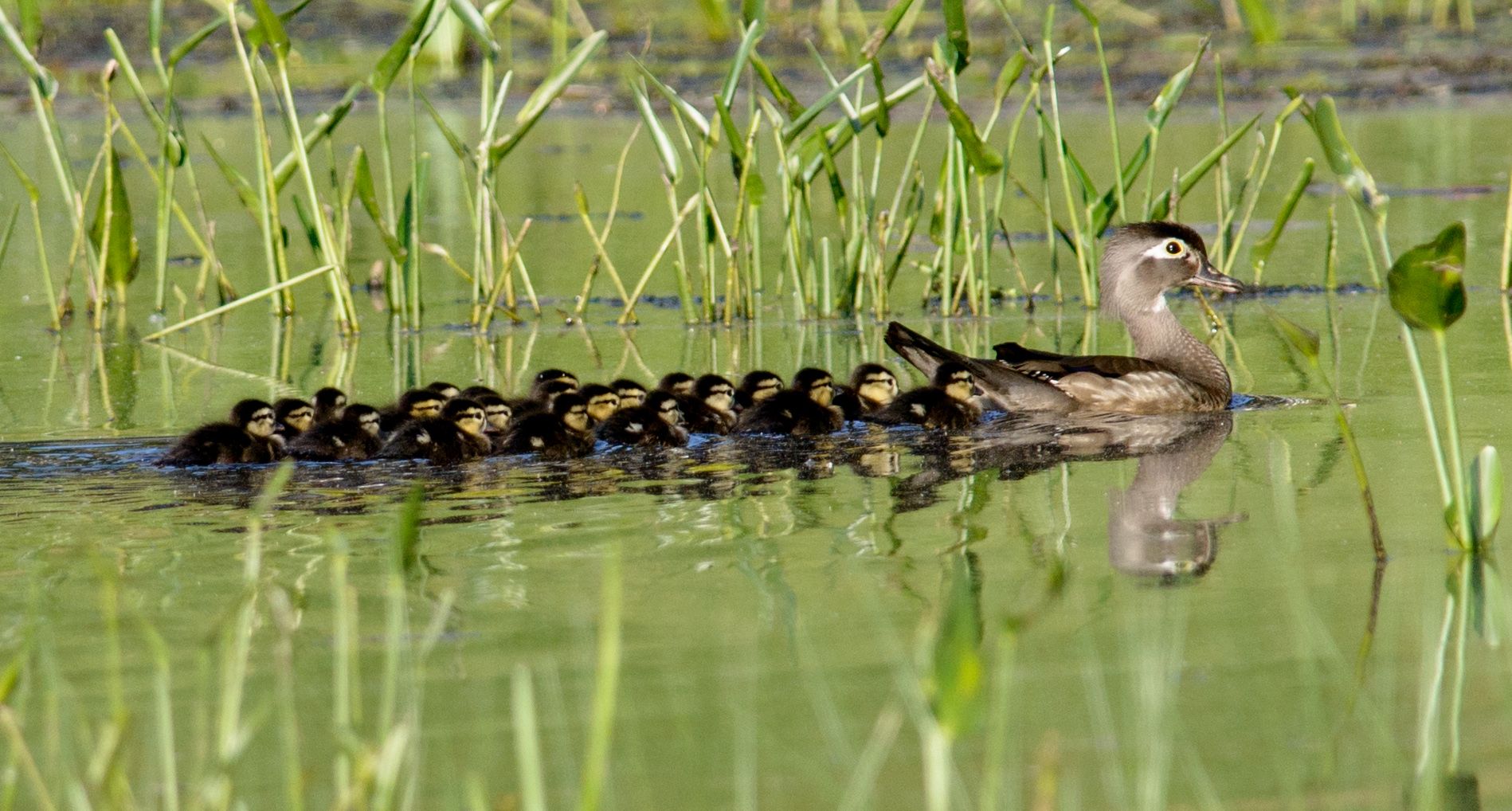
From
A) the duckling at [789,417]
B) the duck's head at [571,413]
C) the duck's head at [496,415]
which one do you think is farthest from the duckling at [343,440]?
the duckling at [789,417]

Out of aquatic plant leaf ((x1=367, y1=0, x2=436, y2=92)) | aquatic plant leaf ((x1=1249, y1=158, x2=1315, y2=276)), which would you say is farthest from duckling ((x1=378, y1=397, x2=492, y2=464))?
aquatic plant leaf ((x1=1249, y1=158, x2=1315, y2=276))

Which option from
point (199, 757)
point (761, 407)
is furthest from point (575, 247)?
point (199, 757)

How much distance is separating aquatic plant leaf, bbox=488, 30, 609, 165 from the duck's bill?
219 cm

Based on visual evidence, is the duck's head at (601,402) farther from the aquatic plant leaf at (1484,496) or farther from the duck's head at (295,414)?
the aquatic plant leaf at (1484,496)

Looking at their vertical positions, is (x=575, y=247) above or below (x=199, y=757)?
above

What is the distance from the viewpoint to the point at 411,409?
588 centimetres

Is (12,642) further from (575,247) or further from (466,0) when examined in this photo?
(575,247)

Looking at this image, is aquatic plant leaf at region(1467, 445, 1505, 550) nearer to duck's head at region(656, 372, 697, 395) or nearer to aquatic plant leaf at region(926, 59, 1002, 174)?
duck's head at region(656, 372, 697, 395)

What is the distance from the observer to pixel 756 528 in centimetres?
457

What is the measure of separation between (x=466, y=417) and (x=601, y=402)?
50 cm

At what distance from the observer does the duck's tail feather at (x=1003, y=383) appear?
6285mm

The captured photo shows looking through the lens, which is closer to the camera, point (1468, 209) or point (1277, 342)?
point (1277, 342)

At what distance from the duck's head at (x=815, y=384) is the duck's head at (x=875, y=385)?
0.15m

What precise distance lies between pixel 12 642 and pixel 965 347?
4.63 meters
